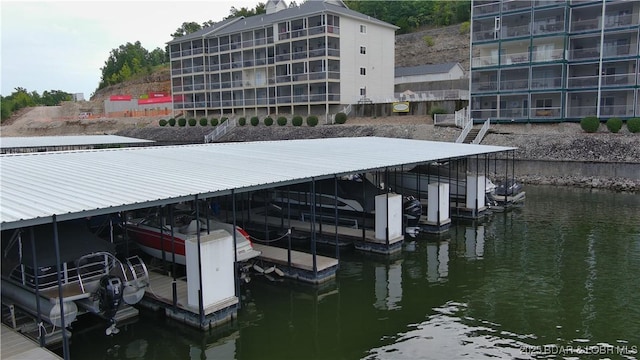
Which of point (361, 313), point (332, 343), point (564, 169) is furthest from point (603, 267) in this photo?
point (564, 169)

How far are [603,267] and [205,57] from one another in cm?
6256

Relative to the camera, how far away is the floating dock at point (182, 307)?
1205 centimetres

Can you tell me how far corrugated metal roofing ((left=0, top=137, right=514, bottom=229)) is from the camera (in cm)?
990

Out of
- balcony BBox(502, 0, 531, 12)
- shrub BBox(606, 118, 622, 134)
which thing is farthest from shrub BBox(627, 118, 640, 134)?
balcony BBox(502, 0, 531, 12)

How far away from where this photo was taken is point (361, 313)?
1335 centimetres

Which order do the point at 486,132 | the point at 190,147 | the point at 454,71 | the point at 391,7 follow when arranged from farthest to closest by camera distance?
the point at 391,7
the point at 454,71
the point at 486,132
the point at 190,147

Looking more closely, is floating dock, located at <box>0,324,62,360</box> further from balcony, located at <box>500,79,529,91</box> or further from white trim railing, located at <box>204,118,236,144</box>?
white trim railing, located at <box>204,118,236,144</box>

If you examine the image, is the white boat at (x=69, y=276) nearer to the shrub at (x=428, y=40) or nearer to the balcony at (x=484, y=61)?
the balcony at (x=484, y=61)

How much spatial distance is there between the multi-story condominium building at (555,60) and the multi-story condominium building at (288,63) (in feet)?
50.8

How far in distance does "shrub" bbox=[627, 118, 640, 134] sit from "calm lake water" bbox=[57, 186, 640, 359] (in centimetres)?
1814

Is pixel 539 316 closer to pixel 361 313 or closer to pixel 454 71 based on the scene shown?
pixel 361 313

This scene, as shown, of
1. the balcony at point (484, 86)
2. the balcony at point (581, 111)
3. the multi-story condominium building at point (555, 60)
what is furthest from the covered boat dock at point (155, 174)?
the balcony at point (484, 86)

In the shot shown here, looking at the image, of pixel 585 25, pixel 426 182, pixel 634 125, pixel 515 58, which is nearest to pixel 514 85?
pixel 515 58

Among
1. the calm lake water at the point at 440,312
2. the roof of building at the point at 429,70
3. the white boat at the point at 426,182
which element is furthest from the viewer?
the roof of building at the point at 429,70
